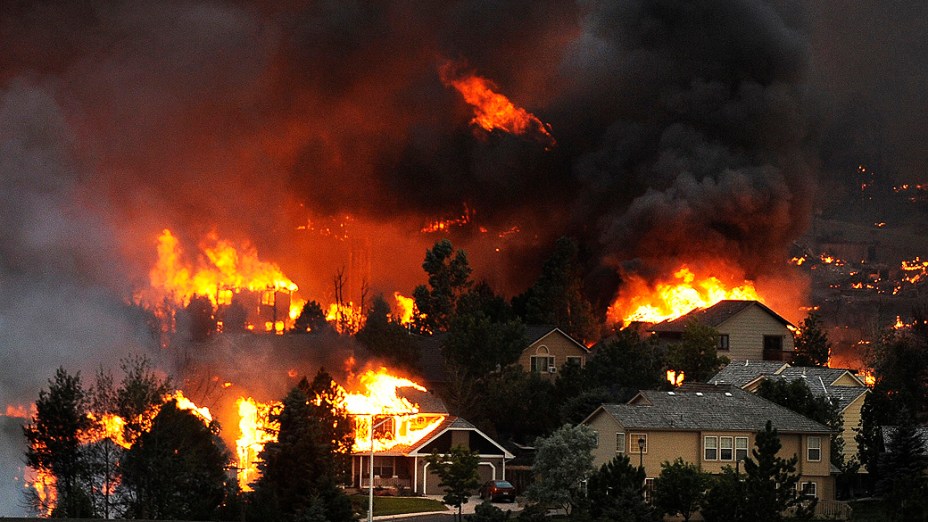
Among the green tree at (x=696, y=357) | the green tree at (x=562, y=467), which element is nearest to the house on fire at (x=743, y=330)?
the green tree at (x=696, y=357)

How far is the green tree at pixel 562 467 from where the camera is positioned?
64875 mm

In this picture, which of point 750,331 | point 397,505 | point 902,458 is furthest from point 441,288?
point 902,458

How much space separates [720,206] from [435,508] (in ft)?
127

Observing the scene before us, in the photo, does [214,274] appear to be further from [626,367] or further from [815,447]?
[815,447]

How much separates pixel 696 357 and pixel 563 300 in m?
16.8

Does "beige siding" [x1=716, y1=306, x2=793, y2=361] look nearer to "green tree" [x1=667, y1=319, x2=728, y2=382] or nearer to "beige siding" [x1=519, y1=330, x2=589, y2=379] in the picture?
"green tree" [x1=667, y1=319, x2=728, y2=382]

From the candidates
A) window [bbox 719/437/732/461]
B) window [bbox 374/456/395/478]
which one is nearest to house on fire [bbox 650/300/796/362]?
window [bbox 374/456/395/478]

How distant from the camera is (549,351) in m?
93.2

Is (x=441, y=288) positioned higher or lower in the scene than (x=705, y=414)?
higher

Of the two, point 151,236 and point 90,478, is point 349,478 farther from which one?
point 151,236

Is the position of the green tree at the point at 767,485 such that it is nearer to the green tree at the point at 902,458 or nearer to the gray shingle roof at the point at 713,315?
the green tree at the point at 902,458

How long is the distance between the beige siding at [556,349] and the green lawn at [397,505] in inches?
905

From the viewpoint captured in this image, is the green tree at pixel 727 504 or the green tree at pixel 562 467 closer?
the green tree at pixel 727 504

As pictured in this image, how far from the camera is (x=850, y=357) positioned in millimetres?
132375
